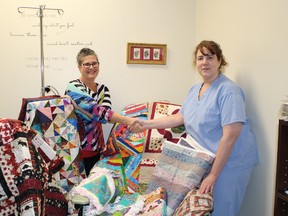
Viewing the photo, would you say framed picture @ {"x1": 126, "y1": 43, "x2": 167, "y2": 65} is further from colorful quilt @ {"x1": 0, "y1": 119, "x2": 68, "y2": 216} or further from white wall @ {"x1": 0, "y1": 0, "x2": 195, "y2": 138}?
colorful quilt @ {"x1": 0, "y1": 119, "x2": 68, "y2": 216}

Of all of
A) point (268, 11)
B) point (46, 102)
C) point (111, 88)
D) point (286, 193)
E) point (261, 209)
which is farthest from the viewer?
point (111, 88)

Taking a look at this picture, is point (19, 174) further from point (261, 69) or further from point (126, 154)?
point (261, 69)

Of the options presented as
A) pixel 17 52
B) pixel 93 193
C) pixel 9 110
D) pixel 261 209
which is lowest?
pixel 261 209

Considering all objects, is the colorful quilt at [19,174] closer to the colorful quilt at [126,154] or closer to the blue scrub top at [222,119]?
the colorful quilt at [126,154]

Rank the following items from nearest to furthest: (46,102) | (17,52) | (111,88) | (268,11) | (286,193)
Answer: (286,193)
(268,11)
(46,102)
(17,52)
(111,88)

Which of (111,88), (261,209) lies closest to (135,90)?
(111,88)

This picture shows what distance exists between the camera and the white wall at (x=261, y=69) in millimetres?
1627

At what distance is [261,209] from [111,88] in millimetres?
1558

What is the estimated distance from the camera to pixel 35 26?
2.49 metres

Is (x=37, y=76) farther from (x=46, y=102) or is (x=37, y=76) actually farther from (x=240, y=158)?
(x=240, y=158)

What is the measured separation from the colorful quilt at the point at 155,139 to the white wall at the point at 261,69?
512 millimetres

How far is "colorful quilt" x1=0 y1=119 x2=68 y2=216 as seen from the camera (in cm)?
142

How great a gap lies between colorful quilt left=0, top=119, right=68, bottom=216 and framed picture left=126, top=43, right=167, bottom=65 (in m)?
1.36

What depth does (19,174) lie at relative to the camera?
1.44m
